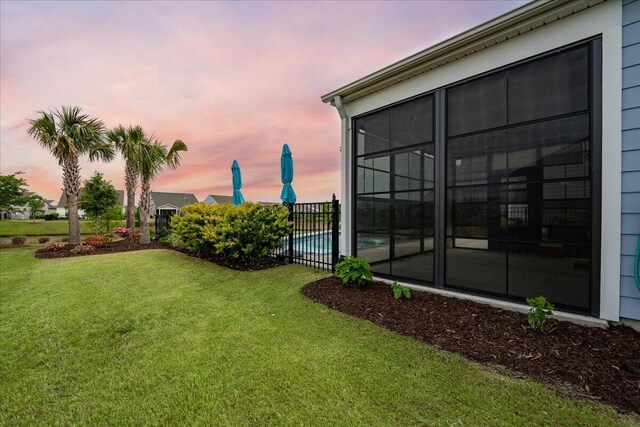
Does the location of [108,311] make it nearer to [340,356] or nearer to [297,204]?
[340,356]

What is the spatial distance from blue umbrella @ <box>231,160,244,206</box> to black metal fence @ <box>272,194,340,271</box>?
284 cm

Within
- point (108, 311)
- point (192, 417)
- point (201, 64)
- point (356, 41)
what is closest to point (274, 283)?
point (108, 311)

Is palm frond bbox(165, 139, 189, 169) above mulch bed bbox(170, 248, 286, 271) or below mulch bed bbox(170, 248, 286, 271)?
above

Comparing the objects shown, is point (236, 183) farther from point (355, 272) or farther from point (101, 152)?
point (101, 152)

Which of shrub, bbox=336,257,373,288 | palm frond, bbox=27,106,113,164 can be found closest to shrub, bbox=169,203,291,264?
shrub, bbox=336,257,373,288

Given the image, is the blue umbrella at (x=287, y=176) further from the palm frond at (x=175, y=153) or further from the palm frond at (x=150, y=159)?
the palm frond at (x=150, y=159)

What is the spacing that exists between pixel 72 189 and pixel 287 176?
29.9 ft

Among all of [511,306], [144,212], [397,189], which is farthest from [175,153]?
[511,306]

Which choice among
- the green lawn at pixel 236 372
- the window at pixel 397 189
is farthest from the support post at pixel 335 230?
the green lawn at pixel 236 372

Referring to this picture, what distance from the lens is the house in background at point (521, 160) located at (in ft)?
9.02

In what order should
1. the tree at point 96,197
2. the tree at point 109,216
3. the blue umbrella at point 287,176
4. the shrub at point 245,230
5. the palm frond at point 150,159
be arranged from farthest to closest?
the tree at point 109,216, the tree at point 96,197, the palm frond at point 150,159, the blue umbrella at point 287,176, the shrub at point 245,230

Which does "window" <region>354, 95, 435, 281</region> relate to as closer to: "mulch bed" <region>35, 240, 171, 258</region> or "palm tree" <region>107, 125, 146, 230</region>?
"mulch bed" <region>35, 240, 171, 258</region>

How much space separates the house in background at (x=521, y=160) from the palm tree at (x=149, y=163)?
9.24 m

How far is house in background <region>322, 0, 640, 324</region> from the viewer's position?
275cm
